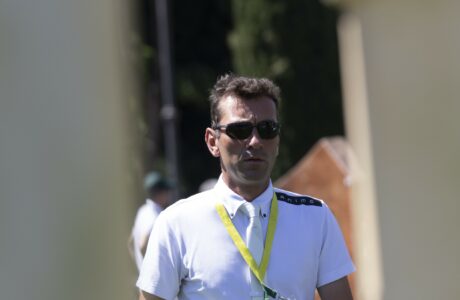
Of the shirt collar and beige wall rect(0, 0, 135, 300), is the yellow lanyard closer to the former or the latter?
the shirt collar

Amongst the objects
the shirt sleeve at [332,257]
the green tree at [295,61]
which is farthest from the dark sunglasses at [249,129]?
the green tree at [295,61]

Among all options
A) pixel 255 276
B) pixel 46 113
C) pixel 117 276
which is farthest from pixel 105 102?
pixel 255 276

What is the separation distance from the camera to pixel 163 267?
4.45 meters

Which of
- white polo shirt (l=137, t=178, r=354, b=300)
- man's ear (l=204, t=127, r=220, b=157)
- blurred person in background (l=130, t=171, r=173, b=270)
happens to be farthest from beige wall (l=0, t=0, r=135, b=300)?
blurred person in background (l=130, t=171, r=173, b=270)

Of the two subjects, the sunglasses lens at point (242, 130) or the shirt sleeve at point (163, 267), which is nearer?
the shirt sleeve at point (163, 267)

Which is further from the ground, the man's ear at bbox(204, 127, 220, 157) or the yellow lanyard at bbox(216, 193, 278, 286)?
the man's ear at bbox(204, 127, 220, 157)

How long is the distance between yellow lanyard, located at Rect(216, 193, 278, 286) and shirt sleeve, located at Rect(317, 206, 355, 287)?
0.74 feet

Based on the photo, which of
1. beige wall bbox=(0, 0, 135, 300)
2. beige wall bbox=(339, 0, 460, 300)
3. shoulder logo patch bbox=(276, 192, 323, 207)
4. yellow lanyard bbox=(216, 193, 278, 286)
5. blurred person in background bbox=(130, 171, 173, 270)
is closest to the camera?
beige wall bbox=(0, 0, 135, 300)

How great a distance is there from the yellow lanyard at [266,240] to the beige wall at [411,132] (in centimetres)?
40

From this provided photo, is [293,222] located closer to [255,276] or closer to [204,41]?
[255,276]

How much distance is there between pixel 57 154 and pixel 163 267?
135 cm

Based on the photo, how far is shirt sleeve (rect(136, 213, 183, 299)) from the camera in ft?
14.6

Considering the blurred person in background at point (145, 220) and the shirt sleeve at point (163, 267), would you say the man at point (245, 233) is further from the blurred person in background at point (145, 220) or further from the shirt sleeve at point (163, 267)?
the blurred person in background at point (145, 220)

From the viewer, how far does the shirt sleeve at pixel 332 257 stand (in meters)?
4.58
